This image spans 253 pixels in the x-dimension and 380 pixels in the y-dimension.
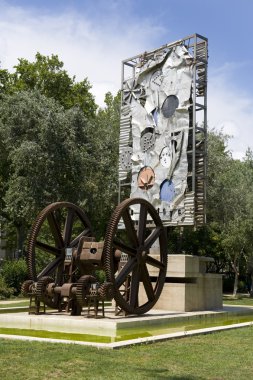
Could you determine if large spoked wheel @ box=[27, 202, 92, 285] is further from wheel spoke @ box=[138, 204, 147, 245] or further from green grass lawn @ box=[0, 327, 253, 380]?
green grass lawn @ box=[0, 327, 253, 380]

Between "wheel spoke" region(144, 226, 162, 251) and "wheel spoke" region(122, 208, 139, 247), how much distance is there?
379 mm

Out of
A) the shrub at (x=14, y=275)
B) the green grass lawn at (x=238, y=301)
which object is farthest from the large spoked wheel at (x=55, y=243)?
the green grass lawn at (x=238, y=301)

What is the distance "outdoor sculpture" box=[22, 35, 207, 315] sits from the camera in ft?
48.7

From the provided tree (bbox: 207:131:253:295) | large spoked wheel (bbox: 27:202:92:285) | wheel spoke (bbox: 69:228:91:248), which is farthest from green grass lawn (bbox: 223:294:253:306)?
large spoked wheel (bbox: 27:202:92:285)

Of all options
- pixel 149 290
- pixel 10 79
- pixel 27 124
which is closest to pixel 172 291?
pixel 149 290

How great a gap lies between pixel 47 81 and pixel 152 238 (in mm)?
22116

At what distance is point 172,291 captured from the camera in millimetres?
17984

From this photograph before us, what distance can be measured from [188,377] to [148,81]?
14.4 meters

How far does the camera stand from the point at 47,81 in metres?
36.0

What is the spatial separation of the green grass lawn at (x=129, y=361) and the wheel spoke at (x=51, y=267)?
550cm

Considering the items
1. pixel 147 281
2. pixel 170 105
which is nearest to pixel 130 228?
→ pixel 147 281

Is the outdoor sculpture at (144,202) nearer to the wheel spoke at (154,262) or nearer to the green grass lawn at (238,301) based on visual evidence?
the wheel spoke at (154,262)

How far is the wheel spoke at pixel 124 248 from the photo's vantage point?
576 inches

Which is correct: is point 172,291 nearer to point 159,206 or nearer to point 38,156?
point 159,206
